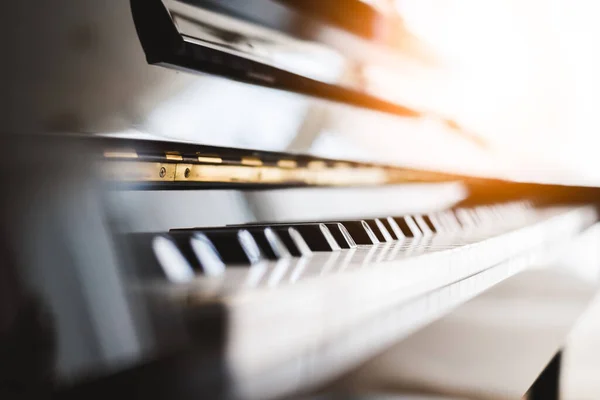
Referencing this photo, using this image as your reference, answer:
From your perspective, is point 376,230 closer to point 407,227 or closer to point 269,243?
point 407,227

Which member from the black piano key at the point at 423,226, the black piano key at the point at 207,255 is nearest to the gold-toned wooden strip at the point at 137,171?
the black piano key at the point at 207,255

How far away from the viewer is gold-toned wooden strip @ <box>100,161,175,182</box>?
0.51 meters

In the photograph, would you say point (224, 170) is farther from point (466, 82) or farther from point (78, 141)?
point (466, 82)

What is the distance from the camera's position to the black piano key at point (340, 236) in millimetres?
576

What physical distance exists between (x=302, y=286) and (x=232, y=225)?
31 cm

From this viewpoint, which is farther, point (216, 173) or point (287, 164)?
point (287, 164)

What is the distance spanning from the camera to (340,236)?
1.90ft

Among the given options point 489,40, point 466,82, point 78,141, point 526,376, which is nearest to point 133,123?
point 78,141

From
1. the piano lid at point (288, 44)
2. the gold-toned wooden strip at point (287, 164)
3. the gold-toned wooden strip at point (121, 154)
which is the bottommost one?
the gold-toned wooden strip at point (121, 154)

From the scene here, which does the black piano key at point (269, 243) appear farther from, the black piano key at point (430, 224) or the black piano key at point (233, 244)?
the black piano key at point (430, 224)

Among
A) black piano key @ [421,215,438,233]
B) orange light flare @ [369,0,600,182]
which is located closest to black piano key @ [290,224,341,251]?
black piano key @ [421,215,438,233]

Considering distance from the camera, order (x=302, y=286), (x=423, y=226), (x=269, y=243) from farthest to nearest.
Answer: (x=423, y=226) < (x=269, y=243) < (x=302, y=286)

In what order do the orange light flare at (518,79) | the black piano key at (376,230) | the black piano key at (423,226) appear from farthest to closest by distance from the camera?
the orange light flare at (518,79) → the black piano key at (423,226) → the black piano key at (376,230)

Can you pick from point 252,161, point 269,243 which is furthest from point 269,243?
point 252,161
